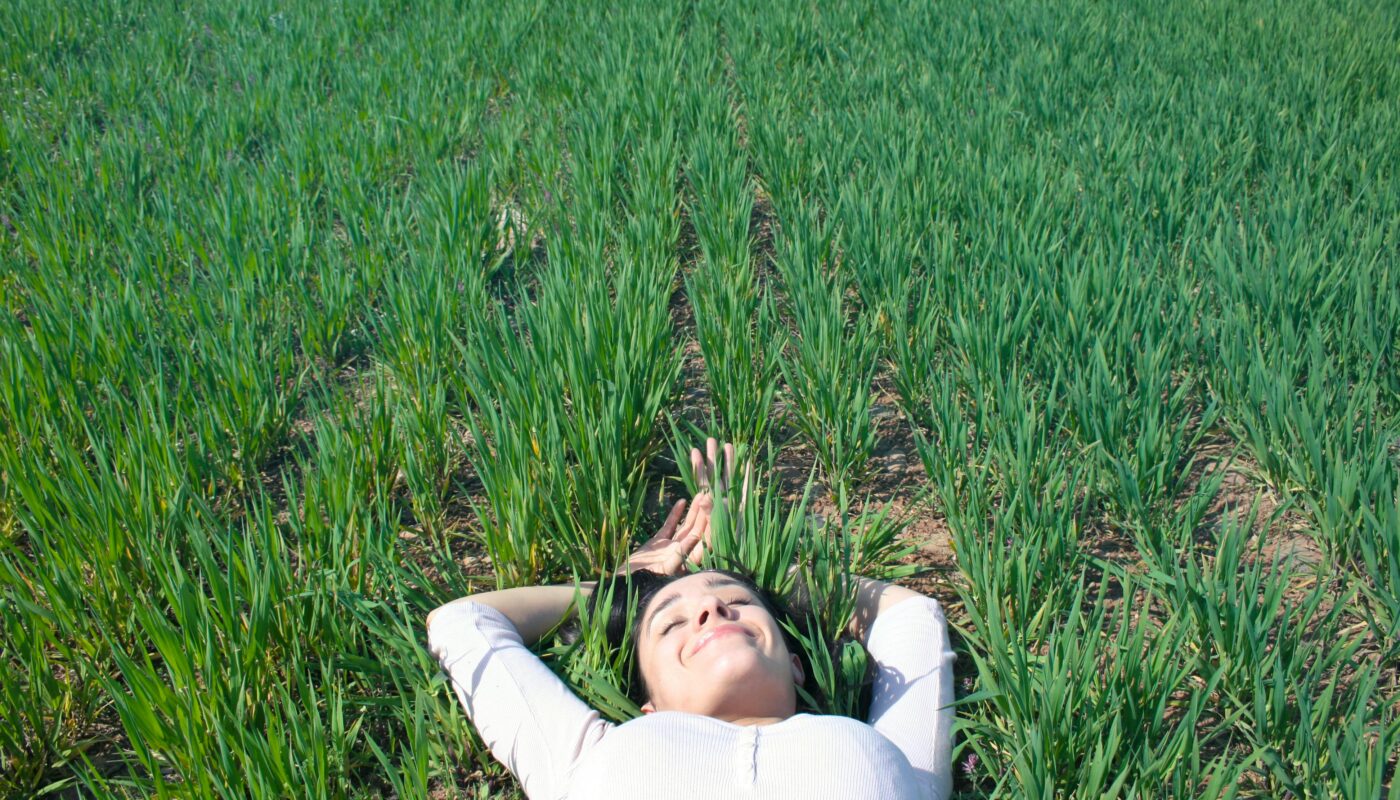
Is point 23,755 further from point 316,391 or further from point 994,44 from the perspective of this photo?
point 994,44

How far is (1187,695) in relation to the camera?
62.7 inches

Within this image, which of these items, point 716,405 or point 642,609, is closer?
point 642,609

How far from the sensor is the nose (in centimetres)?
148

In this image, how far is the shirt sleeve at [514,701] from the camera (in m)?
1.41

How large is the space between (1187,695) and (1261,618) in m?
0.19

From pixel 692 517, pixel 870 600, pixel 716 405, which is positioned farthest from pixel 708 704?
pixel 716 405

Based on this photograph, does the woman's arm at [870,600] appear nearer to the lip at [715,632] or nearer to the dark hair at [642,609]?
the dark hair at [642,609]

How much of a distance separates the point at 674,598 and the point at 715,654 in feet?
0.53

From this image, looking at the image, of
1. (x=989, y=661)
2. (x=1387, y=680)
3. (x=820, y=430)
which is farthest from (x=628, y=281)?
(x=1387, y=680)

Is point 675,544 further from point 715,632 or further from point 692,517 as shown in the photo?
point 715,632

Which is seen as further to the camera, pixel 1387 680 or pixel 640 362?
pixel 640 362

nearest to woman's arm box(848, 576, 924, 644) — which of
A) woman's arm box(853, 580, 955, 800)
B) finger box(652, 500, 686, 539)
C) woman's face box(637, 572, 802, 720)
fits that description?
woman's arm box(853, 580, 955, 800)

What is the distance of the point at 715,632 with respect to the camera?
145 centimetres

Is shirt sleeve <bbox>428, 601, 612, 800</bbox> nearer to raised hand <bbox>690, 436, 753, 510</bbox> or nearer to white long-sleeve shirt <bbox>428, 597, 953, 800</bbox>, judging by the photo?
white long-sleeve shirt <bbox>428, 597, 953, 800</bbox>
